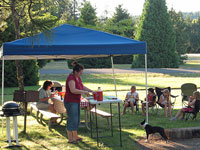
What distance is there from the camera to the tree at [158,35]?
41000mm

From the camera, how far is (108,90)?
17797 mm

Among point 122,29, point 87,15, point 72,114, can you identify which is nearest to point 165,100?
point 72,114

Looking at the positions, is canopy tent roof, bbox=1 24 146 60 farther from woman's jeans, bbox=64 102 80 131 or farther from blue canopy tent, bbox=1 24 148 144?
woman's jeans, bbox=64 102 80 131

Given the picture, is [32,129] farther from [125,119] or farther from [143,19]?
[143,19]

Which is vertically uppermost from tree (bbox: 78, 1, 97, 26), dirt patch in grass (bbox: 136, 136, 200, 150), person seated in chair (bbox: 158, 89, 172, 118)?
tree (bbox: 78, 1, 97, 26)

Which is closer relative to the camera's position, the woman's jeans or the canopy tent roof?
the woman's jeans

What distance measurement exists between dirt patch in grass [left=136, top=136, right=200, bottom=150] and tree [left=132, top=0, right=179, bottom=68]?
33.7m

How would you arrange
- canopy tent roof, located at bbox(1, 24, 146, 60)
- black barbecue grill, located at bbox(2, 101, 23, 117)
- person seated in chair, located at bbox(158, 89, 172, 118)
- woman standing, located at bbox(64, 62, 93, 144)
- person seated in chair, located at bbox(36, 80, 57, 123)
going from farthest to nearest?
person seated in chair, located at bbox(158, 89, 172, 118) → person seated in chair, located at bbox(36, 80, 57, 123) → canopy tent roof, located at bbox(1, 24, 146, 60) → woman standing, located at bbox(64, 62, 93, 144) → black barbecue grill, located at bbox(2, 101, 23, 117)

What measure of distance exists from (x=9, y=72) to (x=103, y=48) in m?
13.5

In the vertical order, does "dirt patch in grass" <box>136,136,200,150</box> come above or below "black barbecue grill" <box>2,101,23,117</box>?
below

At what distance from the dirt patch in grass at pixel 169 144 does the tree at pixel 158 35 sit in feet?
111

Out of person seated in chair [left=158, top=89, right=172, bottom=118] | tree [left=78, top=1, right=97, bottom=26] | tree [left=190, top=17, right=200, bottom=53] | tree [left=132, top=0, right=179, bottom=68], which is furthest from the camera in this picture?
tree [left=190, top=17, right=200, bottom=53]

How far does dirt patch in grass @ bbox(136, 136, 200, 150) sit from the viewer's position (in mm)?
6801

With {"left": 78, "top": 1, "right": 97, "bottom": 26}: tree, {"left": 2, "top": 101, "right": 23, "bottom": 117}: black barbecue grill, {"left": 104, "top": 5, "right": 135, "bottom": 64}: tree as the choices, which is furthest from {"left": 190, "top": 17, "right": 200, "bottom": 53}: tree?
{"left": 2, "top": 101, "right": 23, "bottom": 117}: black barbecue grill
